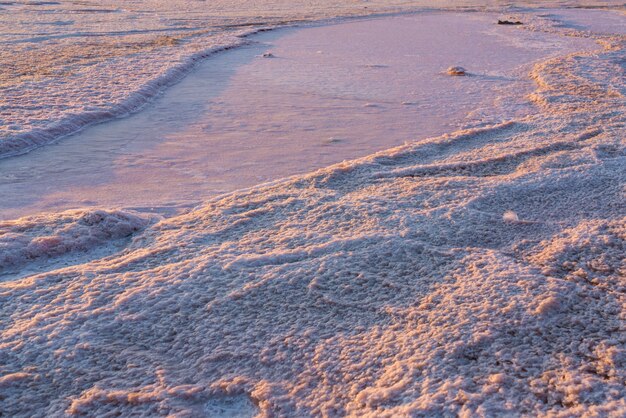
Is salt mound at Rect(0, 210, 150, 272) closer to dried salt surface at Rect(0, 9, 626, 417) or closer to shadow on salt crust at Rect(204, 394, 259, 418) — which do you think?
dried salt surface at Rect(0, 9, 626, 417)

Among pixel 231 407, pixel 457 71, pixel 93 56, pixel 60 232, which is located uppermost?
pixel 93 56

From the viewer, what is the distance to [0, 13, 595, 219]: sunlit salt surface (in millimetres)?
3039

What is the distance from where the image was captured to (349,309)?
1.80 metres

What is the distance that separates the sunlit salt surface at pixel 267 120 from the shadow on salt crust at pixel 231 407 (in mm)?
1324

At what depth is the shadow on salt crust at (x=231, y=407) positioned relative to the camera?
1457mm

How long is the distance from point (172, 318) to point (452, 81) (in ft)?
14.1

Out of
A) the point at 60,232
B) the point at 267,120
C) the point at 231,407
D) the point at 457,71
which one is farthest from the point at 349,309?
the point at 457,71

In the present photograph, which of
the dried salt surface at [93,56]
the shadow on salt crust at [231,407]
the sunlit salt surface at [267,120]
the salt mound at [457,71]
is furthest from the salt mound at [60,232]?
the salt mound at [457,71]

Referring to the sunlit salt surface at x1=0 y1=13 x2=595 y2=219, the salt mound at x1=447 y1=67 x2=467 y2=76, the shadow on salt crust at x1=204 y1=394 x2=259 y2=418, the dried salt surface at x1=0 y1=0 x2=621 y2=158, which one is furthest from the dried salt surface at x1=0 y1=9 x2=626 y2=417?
the salt mound at x1=447 y1=67 x2=467 y2=76

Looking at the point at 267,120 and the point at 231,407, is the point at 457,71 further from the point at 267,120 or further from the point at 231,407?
the point at 231,407

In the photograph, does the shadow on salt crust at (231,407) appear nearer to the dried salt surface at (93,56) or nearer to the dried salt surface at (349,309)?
the dried salt surface at (349,309)

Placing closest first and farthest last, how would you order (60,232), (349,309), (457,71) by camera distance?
(349,309), (60,232), (457,71)

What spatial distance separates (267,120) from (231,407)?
291 centimetres

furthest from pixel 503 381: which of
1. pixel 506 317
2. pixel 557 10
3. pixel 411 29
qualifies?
pixel 557 10
